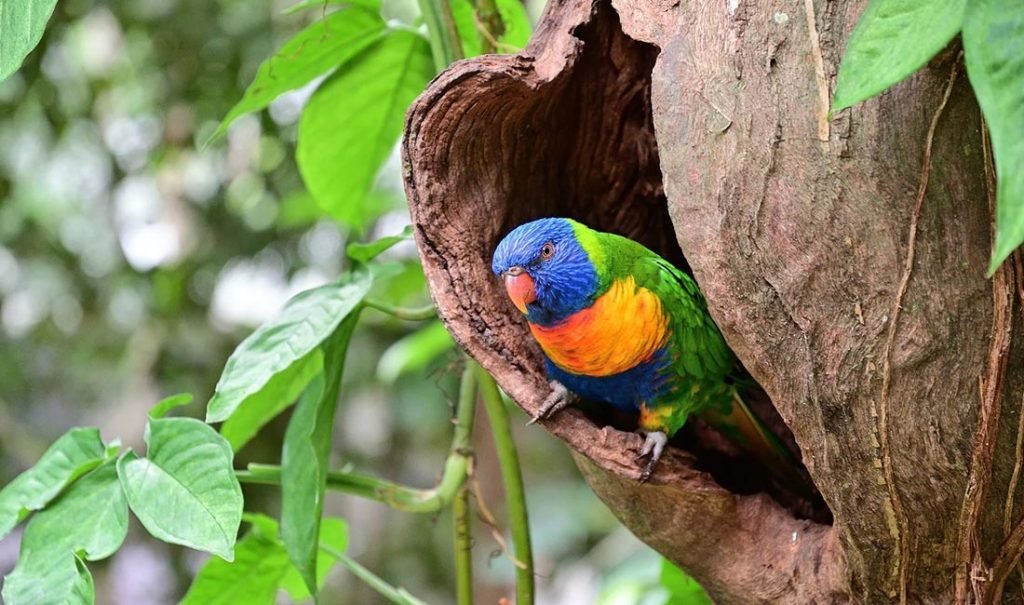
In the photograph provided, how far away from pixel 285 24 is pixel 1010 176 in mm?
2599

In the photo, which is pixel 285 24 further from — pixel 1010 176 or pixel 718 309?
pixel 1010 176

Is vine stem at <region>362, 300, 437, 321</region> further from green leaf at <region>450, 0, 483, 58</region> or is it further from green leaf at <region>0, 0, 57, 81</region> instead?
green leaf at <region>0, 0, 57, 81</region>

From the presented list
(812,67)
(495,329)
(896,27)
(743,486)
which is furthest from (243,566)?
(896,27)

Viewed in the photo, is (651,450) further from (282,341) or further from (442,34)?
(442,34)

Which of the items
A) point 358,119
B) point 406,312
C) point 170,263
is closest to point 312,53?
point 358,119

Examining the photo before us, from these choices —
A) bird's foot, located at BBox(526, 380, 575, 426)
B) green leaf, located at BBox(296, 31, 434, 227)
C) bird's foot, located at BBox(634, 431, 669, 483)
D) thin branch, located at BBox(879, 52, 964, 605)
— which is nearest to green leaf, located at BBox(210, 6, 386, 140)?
green leaf, located at BBox(296, 31, 434, 227)

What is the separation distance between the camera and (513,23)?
166cm

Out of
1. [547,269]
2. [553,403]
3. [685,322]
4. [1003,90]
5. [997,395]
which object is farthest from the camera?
[685,322]

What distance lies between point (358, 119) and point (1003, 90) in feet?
4.00

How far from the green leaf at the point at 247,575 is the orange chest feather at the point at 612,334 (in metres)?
0.53

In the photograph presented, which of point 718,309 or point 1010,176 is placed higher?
point 1010,176

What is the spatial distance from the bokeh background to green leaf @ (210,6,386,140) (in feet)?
2.87

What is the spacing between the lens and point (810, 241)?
106 centimetres

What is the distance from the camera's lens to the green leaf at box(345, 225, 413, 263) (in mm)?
1433
